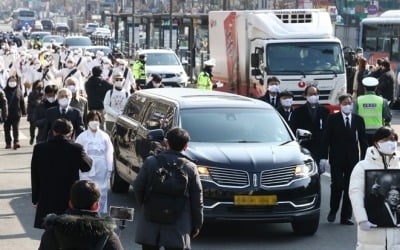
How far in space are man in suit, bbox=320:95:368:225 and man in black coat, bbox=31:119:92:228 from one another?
Result: 4.29 metres

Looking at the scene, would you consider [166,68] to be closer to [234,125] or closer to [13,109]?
[13,109]

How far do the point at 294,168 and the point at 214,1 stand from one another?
6372 cm

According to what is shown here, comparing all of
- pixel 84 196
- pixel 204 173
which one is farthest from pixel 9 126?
pixel 84 196

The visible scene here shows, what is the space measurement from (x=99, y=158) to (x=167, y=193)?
4.06m

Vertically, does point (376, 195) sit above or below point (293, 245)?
above

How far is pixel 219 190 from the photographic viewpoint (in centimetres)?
1144

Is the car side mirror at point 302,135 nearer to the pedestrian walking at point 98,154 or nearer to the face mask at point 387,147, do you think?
the pedestrian walking at point 98,154

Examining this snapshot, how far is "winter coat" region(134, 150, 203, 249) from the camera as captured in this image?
26.2ft

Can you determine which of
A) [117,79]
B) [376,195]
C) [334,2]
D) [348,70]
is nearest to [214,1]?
[334,2]

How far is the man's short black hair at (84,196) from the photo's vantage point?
239 inches

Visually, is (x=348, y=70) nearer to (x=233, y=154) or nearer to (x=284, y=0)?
(x=233, y=154)

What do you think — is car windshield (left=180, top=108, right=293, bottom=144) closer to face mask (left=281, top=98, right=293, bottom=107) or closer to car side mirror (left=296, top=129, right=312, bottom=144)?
car side mirror (left=296, top=129, right=312, bottom=144)

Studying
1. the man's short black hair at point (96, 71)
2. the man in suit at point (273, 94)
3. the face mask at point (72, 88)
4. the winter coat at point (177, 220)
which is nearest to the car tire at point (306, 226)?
the winter coat at point (177, 220)

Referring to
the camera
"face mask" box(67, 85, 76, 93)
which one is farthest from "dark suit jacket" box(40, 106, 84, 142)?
the camera
